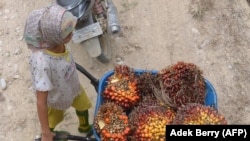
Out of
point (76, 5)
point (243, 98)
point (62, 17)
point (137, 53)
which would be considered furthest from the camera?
point (137, 53)

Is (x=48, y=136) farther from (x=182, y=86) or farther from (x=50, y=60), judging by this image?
(x=182, y=86)

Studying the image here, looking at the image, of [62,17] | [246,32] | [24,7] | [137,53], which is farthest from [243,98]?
[24,7]

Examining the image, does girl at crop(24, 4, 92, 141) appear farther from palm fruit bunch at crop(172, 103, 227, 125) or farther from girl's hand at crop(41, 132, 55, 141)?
palm fruit bunch at crop(172, 103, 227, 125)

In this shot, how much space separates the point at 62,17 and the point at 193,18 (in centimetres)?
248

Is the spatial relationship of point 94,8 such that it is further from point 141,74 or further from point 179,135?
point 179,135

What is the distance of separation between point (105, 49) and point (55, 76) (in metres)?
1.34

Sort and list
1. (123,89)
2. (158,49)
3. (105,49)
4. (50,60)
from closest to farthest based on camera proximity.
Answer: (50,60) → (123,89) → (105,49) → (158,49)

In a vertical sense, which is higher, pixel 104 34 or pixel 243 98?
pixel 104 34

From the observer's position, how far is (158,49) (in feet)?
15.0

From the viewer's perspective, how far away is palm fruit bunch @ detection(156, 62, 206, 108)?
2.94 meters

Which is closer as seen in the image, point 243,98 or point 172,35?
point 243,98

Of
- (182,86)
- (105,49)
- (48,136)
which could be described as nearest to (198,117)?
(182,86)

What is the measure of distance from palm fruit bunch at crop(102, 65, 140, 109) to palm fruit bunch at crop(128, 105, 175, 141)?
0.10 metres

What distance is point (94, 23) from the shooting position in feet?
12.7
